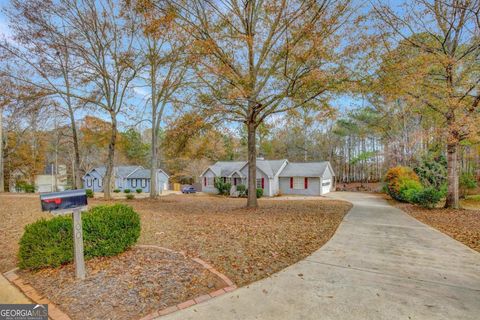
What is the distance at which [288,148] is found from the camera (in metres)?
40.8

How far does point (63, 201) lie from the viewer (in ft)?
11.0

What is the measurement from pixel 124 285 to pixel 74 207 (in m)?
1.26

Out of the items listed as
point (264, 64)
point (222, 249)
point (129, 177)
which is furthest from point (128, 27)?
point (129, 177)

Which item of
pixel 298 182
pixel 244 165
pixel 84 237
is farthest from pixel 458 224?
pixel 244 165

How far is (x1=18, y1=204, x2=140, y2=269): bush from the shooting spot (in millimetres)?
3797

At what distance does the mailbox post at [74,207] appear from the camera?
3.28 meters

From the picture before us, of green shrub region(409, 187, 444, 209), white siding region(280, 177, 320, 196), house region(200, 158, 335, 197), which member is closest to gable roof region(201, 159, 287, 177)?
house region(200, 158, 335, 197)

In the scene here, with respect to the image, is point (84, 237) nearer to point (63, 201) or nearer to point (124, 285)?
point (63, 201)

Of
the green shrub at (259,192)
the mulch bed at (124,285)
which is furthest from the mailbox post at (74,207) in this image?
the green shrub at (259,192)

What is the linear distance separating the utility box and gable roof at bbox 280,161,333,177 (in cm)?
2367

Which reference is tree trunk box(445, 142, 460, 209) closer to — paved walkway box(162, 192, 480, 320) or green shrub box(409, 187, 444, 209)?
green shrub box(409, 187, 444, 209)

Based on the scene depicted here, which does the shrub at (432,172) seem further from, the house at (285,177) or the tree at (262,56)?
the tree at (262,56)

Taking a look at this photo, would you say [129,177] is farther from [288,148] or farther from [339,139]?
[339,139]

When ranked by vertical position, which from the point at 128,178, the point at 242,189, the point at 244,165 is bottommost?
the point at 242,189
